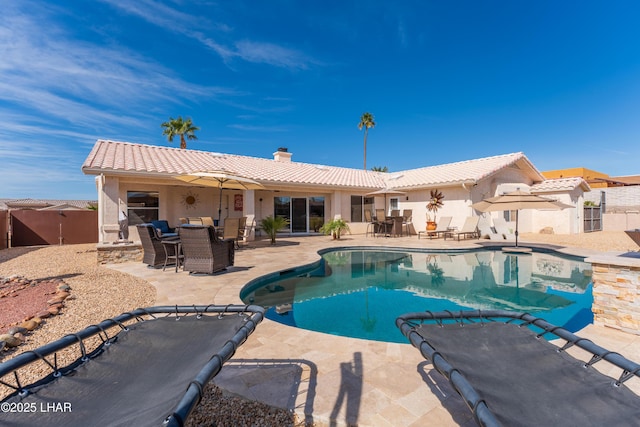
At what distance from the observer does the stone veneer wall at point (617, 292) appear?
363 cm

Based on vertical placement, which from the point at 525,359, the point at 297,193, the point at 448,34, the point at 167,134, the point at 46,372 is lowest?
the point at 46,372

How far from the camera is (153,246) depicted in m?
7.61

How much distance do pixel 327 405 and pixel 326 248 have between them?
959 cm

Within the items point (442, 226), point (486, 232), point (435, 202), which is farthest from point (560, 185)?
point (442, 226)

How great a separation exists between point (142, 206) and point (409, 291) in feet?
40.7

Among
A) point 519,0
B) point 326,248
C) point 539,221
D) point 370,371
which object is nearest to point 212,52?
point 326,248

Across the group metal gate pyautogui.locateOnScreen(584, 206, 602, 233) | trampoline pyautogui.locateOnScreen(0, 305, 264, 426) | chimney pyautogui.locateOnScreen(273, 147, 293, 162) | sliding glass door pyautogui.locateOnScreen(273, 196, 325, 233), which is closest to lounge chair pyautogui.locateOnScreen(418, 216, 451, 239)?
sliding glass door pyautogui.locateOnScreen(273, 196, 325, 233)

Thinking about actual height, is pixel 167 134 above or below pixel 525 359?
above

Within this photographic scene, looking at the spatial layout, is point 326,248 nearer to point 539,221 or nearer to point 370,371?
point 370,371

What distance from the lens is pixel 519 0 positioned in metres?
12.3

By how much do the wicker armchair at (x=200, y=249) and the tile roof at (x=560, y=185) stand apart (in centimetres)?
1951

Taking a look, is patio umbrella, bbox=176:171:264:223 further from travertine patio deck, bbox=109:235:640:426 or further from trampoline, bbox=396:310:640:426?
trampoline, bbox=396:310:640:426

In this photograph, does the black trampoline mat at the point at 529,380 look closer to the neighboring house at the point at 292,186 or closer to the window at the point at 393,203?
the neighboring house at the point at 292,186

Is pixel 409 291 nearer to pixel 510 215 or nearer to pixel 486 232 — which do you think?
pixel 486 232
